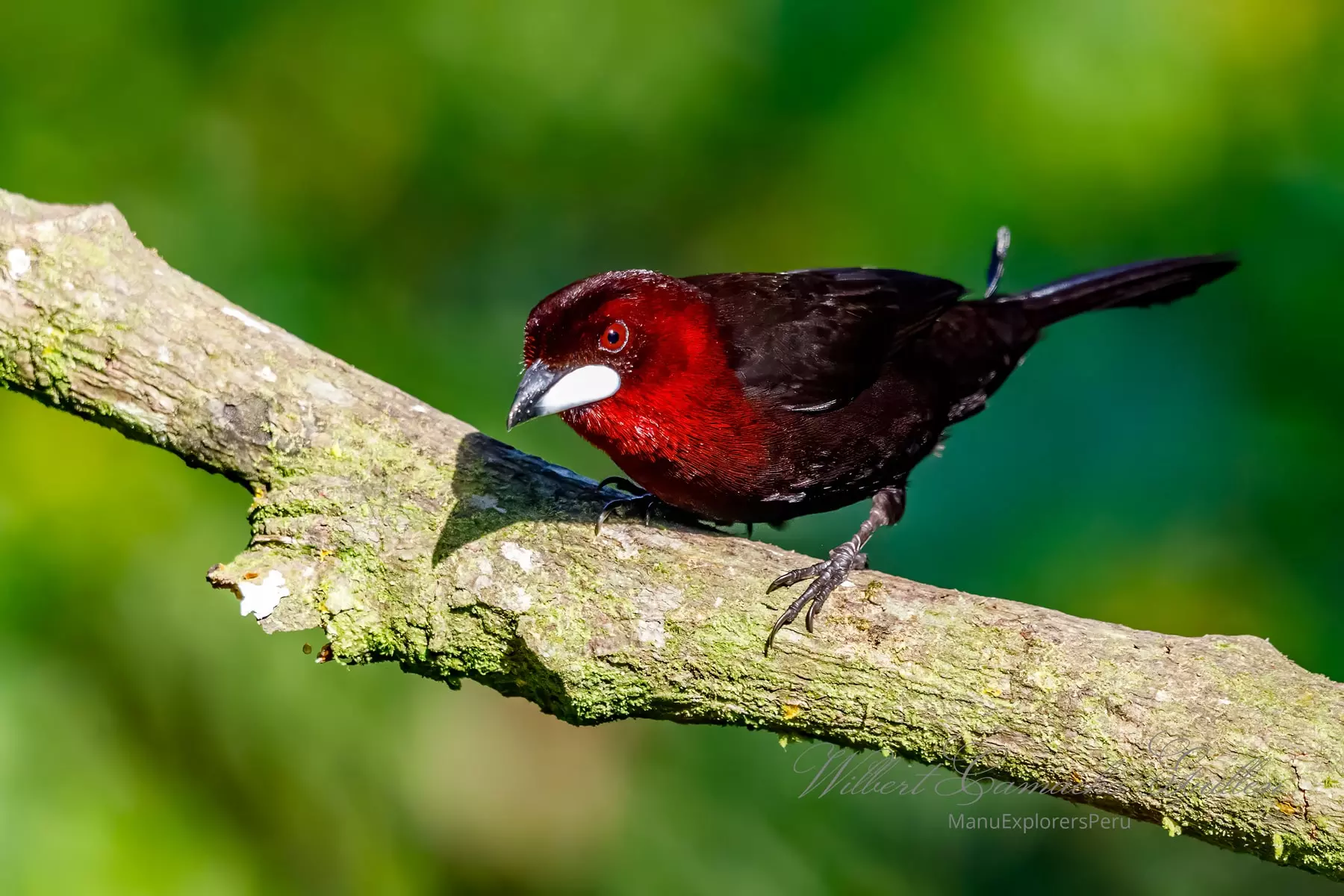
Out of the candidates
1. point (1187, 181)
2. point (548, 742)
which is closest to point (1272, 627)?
point (1187, 181)

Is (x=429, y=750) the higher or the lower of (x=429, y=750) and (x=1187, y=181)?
the lower

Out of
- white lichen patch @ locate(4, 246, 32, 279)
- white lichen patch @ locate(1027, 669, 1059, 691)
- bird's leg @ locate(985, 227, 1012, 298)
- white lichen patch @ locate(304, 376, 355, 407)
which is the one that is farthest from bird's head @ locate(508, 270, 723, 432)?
bird's leg @ locate(985, 227, 1012, 298)

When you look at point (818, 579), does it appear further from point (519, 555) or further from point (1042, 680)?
point (519, 555)

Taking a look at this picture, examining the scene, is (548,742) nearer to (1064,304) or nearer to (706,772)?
(706,772)

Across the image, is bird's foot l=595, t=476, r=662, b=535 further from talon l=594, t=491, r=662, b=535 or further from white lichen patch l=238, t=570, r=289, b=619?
white lichen patch l=238, t=570, r=289, b=619

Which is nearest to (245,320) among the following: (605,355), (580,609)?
(605,355)

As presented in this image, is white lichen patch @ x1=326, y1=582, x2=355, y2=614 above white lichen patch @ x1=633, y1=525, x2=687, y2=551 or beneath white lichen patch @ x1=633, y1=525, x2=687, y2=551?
above

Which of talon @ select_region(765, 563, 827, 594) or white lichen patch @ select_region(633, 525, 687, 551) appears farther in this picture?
white lichen patch @ select_region(633, 525, 687, 551)
